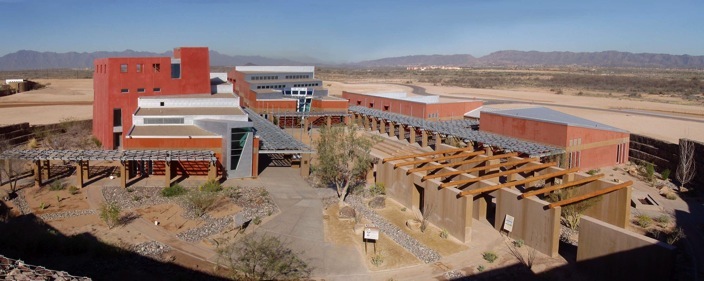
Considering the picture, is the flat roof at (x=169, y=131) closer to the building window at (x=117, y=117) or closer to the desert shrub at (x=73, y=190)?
the desert shrub at (x=73, y=190)

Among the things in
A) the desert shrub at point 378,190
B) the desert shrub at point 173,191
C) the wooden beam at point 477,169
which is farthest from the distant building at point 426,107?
the desert shrub at point 173,191

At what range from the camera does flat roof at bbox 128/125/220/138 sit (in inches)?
1117

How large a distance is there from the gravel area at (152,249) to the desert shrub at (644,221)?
18431 mm

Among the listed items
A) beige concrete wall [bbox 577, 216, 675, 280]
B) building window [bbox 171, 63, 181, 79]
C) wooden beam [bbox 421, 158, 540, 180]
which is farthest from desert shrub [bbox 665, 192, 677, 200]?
building window [bbox 171, 63, 181, 79]

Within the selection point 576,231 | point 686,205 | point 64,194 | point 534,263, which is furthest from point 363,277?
point 686,205

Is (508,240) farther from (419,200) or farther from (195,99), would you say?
(195,99)

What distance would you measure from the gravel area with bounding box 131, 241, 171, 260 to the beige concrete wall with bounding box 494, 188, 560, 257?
12171 millimetres

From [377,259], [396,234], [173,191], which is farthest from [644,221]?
[173,191]

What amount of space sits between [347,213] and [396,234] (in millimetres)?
2601

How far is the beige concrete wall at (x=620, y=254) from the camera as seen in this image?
15.2m

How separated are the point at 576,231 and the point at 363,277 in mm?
9889

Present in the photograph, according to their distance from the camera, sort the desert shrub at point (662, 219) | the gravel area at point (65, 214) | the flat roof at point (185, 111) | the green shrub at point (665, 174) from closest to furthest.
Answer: the gravel area at point (65, 214), the desert shrub at point (662, 219), the green shrub at point (665, 174), the flat roof at point (185, 111)

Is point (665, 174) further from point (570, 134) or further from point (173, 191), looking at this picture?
point (173, 191)

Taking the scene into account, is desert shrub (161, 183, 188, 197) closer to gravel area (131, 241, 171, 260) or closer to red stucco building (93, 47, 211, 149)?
gravel area (131, 241, 171, 260)
